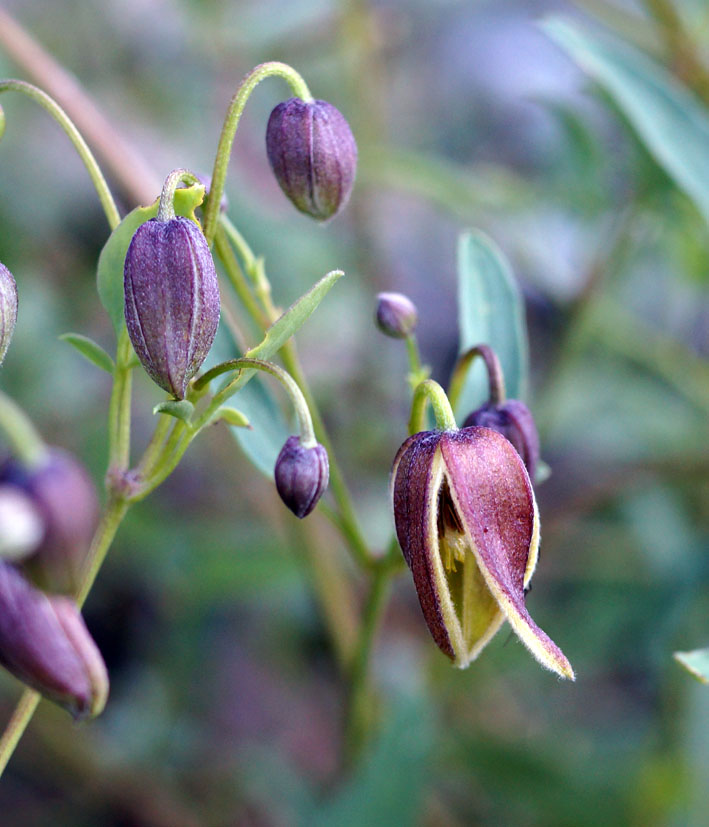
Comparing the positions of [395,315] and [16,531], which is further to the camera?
[395,315]

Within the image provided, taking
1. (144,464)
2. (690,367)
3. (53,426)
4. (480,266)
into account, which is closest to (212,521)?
(53,426)

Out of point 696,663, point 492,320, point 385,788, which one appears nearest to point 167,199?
point 492,320

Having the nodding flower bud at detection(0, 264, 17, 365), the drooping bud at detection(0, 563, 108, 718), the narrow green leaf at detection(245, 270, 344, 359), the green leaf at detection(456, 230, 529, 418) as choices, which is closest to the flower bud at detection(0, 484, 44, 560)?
the drooping bud at detection(0, 563, 108, 718)

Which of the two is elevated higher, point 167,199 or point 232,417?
point 167,199

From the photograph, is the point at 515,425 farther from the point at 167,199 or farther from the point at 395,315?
the point at 167,199

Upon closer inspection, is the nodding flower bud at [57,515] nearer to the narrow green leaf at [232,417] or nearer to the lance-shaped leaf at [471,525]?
the narrow green leaf at [232,417]

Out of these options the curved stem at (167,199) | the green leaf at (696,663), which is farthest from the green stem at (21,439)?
the green leaf at (696,663)
